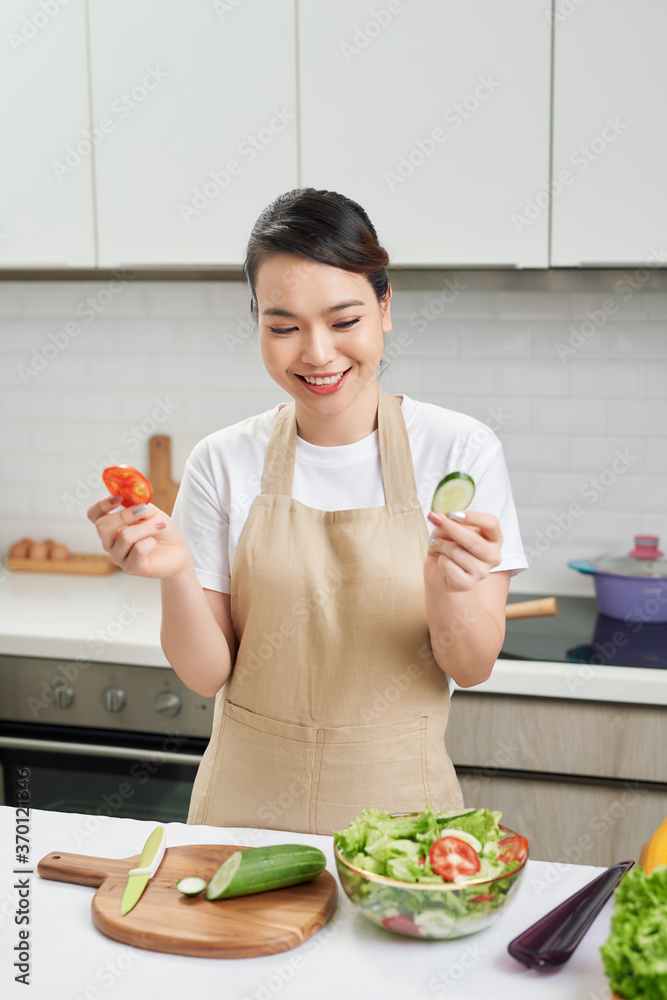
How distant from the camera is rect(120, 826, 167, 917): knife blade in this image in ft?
3.03

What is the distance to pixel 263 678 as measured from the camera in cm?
133

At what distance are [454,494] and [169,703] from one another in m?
1.22

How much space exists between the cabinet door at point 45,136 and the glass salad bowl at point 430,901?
1.79 meters

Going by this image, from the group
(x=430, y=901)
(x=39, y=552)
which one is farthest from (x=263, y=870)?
(x=39, y=552)

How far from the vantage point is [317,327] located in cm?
121

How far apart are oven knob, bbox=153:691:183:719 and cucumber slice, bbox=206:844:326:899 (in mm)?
1106

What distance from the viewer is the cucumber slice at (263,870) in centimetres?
92

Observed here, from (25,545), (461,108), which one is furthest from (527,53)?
(25,545)

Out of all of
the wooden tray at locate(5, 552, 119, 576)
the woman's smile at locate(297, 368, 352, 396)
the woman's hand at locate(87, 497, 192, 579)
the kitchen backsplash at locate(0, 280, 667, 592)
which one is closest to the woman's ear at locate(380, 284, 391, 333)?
the woman's smile at locate(297, 368, 352, 396)

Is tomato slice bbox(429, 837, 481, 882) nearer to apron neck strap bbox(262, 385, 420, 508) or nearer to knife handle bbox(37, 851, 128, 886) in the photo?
knife handle bbox(37, 851, 128, 886)

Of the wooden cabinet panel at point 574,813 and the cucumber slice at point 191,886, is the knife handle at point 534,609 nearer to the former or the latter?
the wooden cabinet panel at point 574,813

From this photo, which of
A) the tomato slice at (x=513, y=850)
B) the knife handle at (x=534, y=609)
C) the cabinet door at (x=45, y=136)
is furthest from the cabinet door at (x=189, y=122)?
the tomato slice at (x=513, y=850)

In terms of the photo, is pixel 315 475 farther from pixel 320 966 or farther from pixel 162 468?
pixel 162 468

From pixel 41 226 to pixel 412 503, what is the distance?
4.61ft
